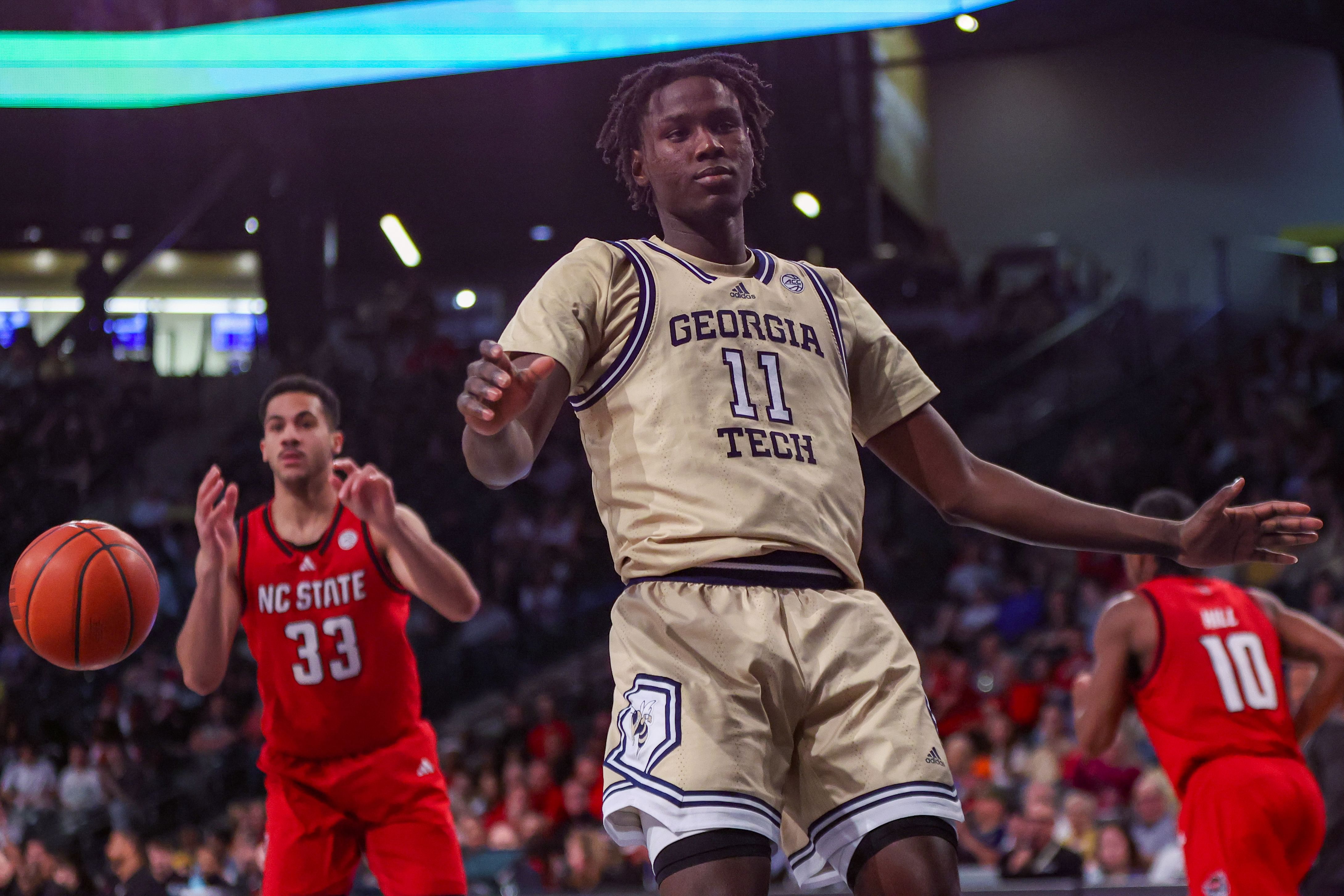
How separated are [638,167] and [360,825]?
100 inches

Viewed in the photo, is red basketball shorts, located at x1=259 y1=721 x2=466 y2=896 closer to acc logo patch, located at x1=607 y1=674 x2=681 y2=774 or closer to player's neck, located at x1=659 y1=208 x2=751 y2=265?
acc logo patch, located at x1=607 y1=674 x2=681 y2=774

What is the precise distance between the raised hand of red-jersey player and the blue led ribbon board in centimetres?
968

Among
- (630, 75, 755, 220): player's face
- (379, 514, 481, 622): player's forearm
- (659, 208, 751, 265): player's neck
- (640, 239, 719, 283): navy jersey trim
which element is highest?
(630, 75, 755, 220): player's face

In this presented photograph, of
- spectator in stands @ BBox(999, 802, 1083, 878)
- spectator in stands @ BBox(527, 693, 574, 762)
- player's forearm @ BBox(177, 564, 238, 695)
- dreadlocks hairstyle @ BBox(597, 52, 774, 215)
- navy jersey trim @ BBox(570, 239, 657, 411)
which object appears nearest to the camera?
navy jersey trim @ BBox(570, 239, 657, 411)

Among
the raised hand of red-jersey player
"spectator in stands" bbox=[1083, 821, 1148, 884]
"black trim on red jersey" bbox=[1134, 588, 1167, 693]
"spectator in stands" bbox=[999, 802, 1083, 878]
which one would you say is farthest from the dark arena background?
the raised hand of red-jersey player

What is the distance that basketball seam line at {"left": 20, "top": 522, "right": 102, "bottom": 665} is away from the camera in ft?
14.1

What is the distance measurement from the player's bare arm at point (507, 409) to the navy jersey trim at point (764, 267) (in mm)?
474

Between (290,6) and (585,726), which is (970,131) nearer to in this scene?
(290,6)

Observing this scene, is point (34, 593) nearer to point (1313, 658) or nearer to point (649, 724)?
point (649, 724)

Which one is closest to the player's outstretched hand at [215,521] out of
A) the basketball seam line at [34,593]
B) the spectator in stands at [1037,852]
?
the basketball seam line at [34,593]

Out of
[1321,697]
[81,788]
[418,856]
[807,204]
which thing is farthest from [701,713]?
[807,204]

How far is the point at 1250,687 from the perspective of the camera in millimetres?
4727

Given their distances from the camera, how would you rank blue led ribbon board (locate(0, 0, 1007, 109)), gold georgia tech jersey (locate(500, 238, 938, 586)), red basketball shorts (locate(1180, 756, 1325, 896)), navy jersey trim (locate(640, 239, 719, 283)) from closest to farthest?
gold georgia tech jersey (locate(500, 238, 938, 586)), navy jersey trim (locate(640, 239, 719, 283)), red basketball shorts (locate(1180, 756, 1325, 896)), blue led ribbon board (locate(0, 0, 1007, 109))

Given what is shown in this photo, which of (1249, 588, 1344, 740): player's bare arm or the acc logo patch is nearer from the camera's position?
the acc logo patch
